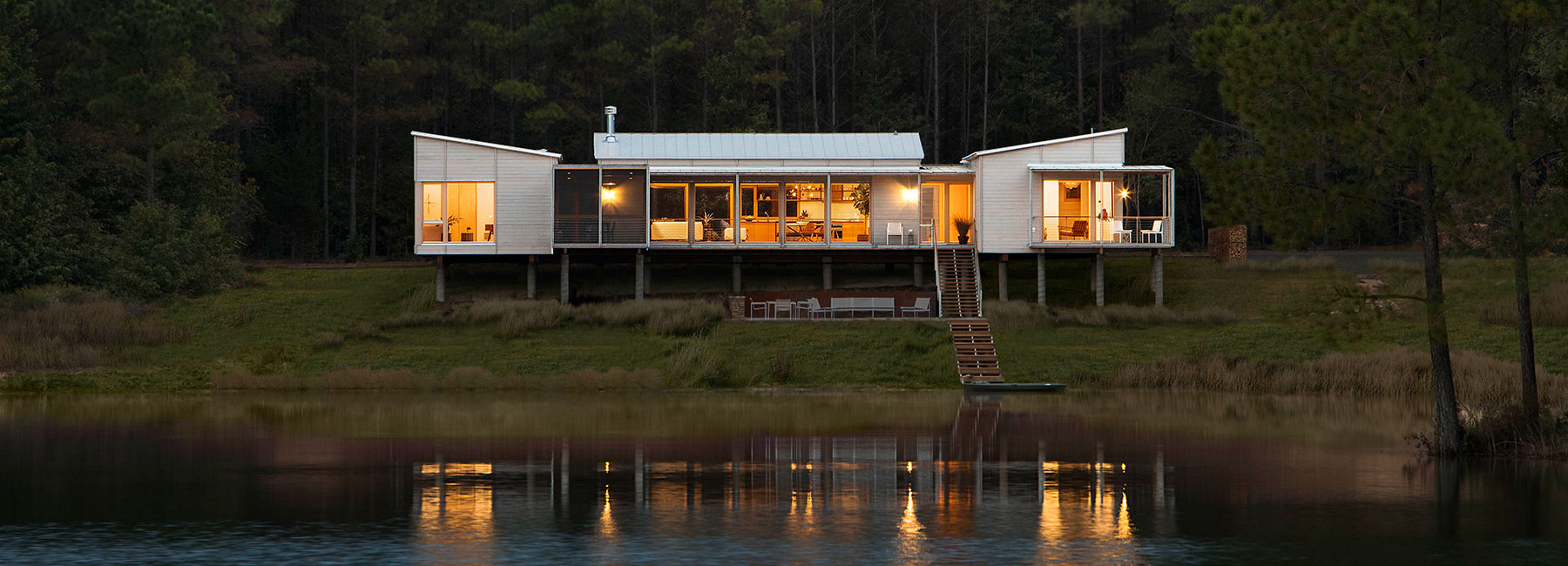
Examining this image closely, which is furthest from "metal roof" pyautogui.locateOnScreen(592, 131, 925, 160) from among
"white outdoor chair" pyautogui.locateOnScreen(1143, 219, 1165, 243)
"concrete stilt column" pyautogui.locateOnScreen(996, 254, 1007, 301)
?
"white outdoor chair" pyautogui.locateOnScreen(1143, 219, 1165, 243)

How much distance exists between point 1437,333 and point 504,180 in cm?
2702

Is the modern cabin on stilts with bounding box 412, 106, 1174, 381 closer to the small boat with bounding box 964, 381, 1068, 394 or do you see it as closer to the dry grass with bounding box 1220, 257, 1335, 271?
the dry grass with bounding box 1220, 257, 1335, 271

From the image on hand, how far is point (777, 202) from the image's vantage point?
43812mm

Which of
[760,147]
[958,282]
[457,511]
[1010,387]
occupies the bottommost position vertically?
[457,511]

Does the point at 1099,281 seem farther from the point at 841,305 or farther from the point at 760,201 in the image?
the point at 760,201

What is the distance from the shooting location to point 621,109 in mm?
62281

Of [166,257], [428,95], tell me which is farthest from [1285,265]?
[428,95]

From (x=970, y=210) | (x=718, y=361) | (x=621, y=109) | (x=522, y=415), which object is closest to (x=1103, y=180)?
(x=970, y=210)

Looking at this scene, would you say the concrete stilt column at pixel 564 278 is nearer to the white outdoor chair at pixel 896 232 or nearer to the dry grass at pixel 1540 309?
the white outdoor chair at pixel 896 232

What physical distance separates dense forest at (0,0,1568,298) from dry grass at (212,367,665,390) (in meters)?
10.3

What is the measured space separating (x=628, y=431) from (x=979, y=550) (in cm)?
1065

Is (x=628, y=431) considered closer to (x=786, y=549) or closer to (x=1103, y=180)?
(x=786, y=549)

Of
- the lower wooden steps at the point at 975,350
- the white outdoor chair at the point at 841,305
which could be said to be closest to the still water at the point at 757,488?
the lower wooden steps at the point at 975,350

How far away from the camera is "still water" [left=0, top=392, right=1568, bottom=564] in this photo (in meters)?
14.0
